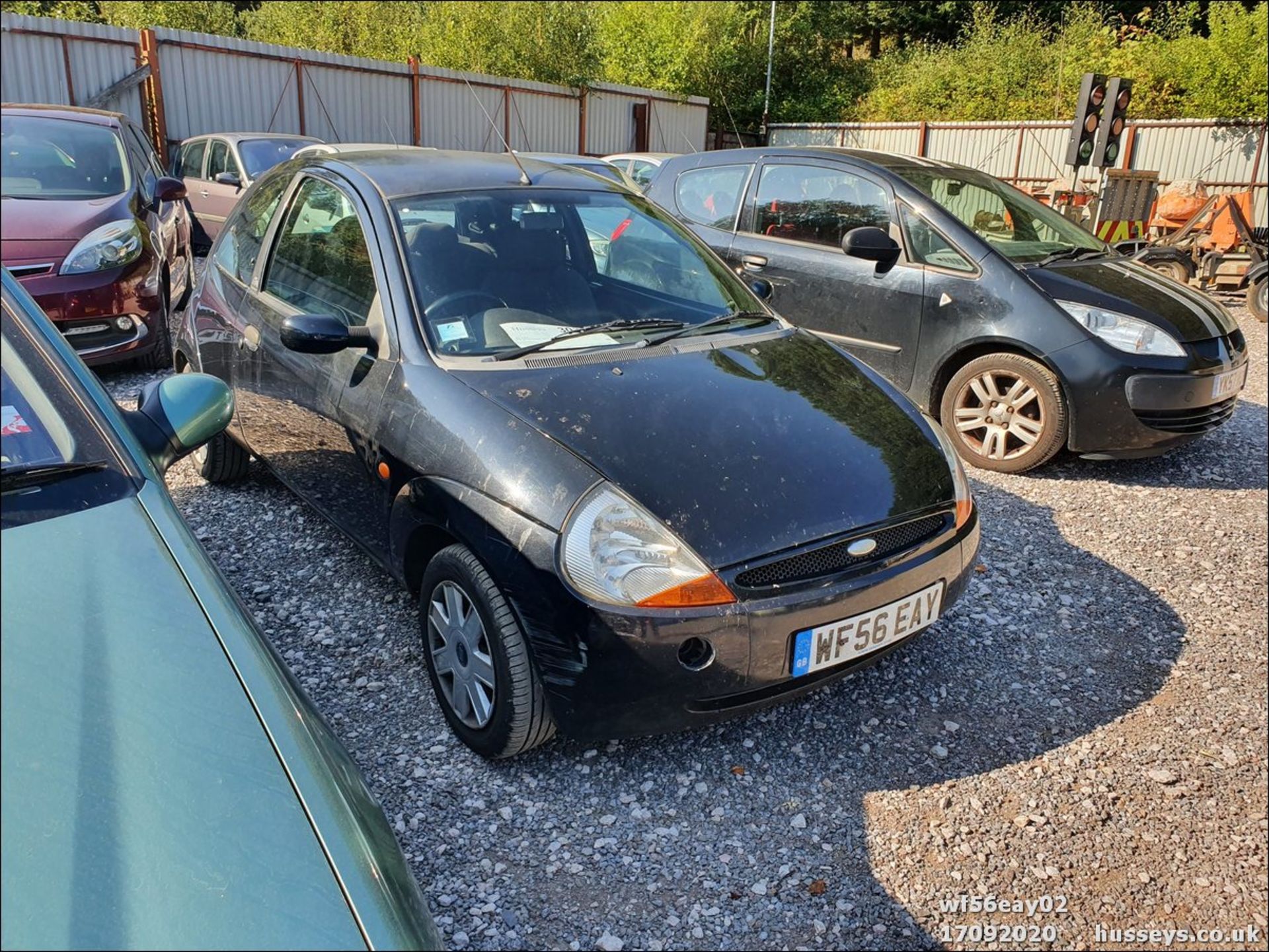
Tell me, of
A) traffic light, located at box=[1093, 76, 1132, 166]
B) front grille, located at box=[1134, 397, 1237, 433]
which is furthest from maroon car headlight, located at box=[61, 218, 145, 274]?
traffic light, located at box=[1093, 76, 1132, 166]

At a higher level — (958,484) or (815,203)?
(815,203)

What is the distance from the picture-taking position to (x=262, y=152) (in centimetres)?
1052

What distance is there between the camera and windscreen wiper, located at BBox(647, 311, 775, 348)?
3156 mm

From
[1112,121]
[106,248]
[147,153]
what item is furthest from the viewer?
[1112,121]

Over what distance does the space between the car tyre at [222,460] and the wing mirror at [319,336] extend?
1.55m

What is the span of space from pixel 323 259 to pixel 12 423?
1943 millimetres

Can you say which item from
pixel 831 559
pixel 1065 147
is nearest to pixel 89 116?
pixel 831 559

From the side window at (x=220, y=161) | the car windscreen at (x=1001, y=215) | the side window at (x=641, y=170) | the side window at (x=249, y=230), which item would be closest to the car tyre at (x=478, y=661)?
the side window at (x=249, y=230)

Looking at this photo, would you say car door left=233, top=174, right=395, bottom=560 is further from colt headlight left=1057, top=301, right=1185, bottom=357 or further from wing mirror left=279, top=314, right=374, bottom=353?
colt headlight left=1057, top=301, right=1185, bottom=357

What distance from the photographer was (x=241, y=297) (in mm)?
3822

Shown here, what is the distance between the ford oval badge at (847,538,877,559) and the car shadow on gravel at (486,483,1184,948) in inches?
23.1

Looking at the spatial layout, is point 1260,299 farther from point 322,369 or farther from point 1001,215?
point 322,369

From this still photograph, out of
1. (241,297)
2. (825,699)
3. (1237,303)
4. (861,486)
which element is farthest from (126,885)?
(1237,303)

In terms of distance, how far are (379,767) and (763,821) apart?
1049 mm
